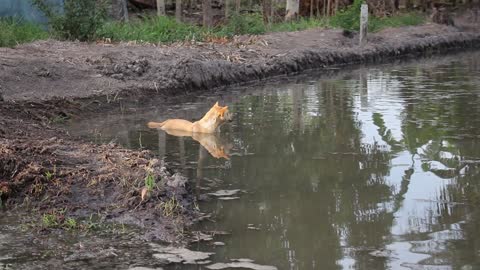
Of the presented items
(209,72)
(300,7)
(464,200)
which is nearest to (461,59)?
(300,7)

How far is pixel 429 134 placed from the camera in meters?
9.78

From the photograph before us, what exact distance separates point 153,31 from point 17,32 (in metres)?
4.00

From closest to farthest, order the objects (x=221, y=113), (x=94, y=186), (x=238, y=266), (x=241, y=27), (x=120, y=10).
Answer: (x=238, y=266)
(x=94, y=186)
(x=221, y=113)
(x=241, y=27)
(x=120, y=10)

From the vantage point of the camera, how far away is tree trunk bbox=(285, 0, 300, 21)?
24.6m

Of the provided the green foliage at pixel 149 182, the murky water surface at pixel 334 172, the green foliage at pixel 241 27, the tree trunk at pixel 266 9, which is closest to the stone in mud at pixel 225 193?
the murky water surface at pixel 334 172

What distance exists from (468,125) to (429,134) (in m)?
0.96

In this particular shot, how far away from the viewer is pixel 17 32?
14.9 m

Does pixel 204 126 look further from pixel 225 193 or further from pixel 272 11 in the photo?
pixel 272 11

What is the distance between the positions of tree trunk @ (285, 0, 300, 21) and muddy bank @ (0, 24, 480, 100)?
104 inches

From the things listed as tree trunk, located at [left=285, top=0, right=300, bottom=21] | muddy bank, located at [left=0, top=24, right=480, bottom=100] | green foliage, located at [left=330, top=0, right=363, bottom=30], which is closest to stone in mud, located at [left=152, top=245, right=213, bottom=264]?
muddy bank, located at [left=0, top=24, right=480, bottom=100]

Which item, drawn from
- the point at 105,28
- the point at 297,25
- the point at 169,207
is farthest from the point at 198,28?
the point at 169,207

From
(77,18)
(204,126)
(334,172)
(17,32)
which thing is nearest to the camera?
(334,172)

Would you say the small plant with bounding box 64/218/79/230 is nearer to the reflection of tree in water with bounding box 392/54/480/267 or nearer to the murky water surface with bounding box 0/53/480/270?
the murky water surface with bounding box 0/53/480/270

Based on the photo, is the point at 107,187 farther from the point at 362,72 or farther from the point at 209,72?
the point at 362,72
